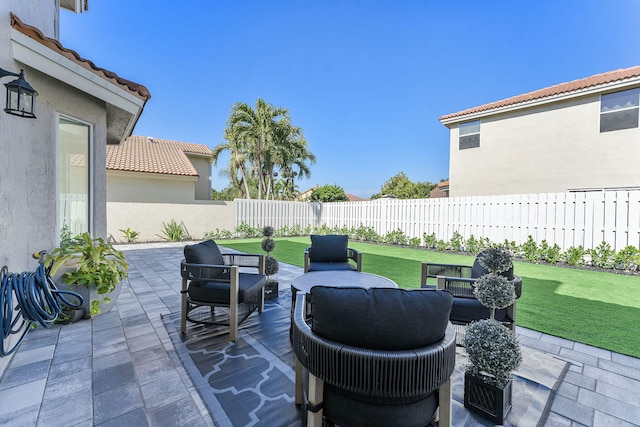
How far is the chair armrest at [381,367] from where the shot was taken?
1.25 meters

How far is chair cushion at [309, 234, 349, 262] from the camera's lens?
15.0ft

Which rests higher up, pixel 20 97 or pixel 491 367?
pixel 20 97

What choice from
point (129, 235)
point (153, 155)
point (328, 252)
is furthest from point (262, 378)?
point (153, 155)

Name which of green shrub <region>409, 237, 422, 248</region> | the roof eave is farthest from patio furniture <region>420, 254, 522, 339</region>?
the roof eave

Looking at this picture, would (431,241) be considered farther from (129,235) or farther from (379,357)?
(129,235)

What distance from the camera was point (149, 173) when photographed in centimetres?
1212

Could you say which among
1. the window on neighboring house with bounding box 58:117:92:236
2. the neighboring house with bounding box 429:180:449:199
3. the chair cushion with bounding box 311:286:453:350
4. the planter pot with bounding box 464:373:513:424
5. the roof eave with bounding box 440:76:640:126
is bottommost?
the planter pot with bounding box 464:373:513:424

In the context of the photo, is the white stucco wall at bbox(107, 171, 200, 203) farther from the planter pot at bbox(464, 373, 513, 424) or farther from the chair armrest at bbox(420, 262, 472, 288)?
the planter pot at bbox(464, 373, 513, 424)

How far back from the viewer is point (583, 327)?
328 centimetres

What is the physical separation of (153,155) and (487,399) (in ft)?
53.5

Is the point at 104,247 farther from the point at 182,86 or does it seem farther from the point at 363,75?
the point at 363,75

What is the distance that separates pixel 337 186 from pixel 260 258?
19.0 meters

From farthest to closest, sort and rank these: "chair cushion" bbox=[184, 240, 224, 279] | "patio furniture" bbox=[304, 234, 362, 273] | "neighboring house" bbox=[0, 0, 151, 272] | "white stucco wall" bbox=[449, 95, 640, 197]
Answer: "white stucco wall" bbox=[449, 95, 640, 197] < "patio furniture" bbox=[304, 234, 362, 273] < "chair cushion" bbox=[184, 240, 224, 279] < "neighboring house" bbox=[0, 0, 151, 272]

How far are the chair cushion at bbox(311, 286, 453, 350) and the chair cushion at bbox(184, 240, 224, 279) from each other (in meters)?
2.11
